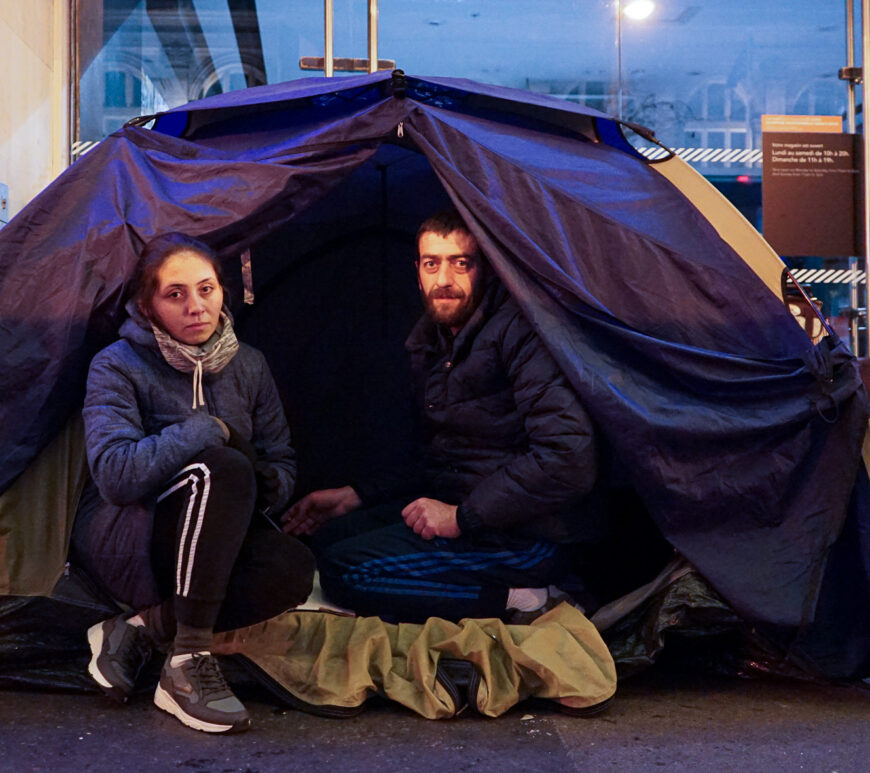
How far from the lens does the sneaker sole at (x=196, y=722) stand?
1933 mm

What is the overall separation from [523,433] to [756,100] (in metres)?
2.32

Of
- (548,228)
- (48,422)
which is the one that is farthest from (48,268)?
(548,228)

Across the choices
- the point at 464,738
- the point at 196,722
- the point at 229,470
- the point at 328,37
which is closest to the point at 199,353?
the point at 229,470

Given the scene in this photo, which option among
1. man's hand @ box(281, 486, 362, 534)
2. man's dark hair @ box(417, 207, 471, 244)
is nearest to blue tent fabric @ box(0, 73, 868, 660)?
man's dark hair @ box(417, 207, 471, 244)

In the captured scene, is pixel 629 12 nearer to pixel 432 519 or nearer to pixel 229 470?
pixel 432 519

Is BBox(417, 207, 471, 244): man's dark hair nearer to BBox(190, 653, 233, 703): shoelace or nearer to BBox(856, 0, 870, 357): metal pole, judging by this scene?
BBox(190, 653, 233, 703): shoelace

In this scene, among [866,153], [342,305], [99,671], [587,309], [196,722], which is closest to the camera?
[196,722]

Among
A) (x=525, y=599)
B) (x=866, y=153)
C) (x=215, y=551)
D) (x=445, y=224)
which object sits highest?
(x=866, y=153)

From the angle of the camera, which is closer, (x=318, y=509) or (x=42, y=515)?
(x=42, y=515)

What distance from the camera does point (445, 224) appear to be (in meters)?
2.48

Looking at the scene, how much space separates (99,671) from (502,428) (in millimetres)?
1051

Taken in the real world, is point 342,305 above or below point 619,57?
below

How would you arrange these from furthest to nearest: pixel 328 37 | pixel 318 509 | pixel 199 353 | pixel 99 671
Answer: pixel 328 37 < pixel 318 509 < pixel 199 353 < pixel 99 671

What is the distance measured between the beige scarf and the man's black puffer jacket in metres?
0.55
